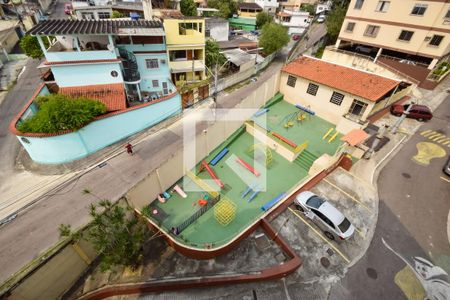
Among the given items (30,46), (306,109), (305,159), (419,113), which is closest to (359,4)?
(419,113)

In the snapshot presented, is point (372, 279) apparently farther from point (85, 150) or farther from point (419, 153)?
point (85, 150)

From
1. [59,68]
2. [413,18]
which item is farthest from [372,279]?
[413,18]

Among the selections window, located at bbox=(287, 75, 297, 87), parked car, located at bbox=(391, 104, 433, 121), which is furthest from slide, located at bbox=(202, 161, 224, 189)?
parked car, located at bbox=(391, 104, 433, 121)

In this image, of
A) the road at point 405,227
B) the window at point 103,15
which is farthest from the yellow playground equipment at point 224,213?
the window at point 103,15

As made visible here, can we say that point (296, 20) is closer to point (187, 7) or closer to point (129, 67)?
point (187, 7)

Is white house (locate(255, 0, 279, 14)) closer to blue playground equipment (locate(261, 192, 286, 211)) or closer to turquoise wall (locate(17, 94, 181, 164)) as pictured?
turquoise wall (locate(17, 94, 181, 164))

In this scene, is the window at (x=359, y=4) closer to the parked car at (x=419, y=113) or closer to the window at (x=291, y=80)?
the window at (x=291, y=80)
